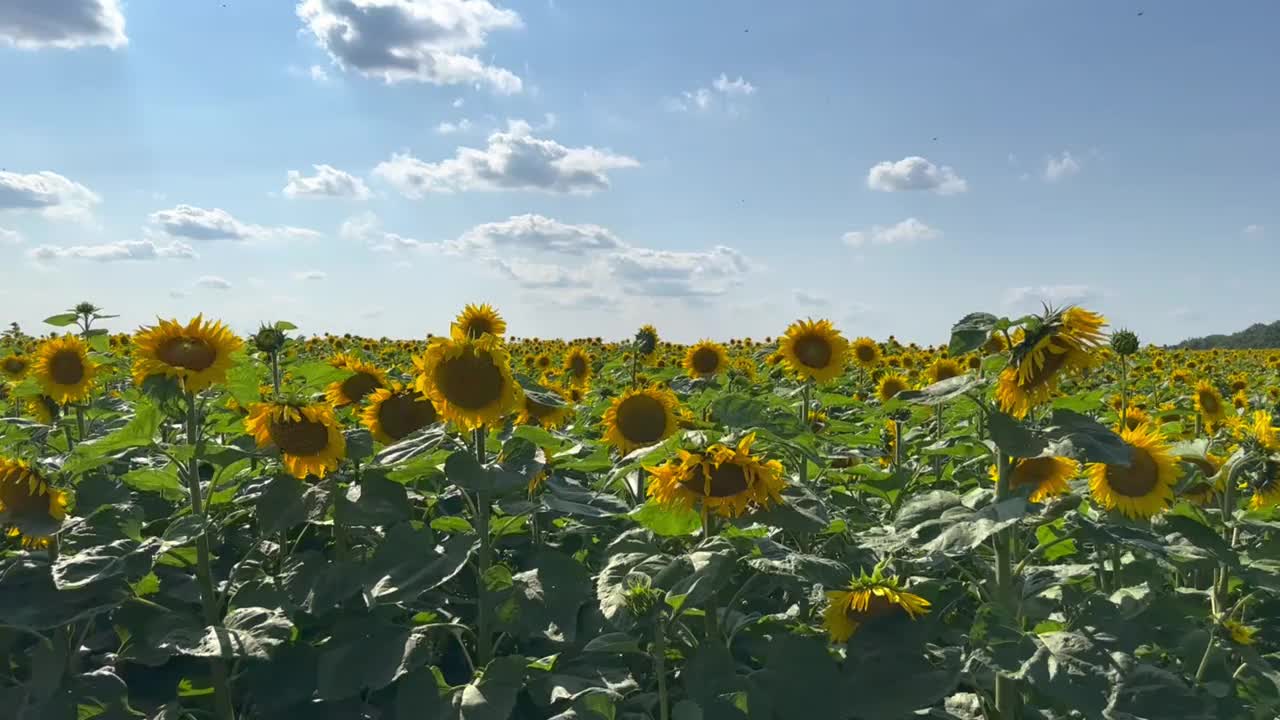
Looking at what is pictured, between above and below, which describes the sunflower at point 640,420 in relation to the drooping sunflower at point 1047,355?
below

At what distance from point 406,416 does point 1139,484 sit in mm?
3379

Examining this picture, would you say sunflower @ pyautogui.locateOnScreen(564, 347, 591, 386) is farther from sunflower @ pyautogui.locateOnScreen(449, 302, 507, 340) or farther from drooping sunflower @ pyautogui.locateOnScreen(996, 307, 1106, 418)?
drooping sunflower @ pyautogui.locateOnScreen(996, 307, 1106, 418)

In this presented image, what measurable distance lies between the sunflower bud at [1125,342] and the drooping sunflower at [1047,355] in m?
4.47

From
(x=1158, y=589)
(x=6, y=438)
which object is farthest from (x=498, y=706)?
(x=6, y=438)

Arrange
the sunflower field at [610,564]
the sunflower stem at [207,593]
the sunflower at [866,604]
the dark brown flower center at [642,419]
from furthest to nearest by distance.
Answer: the dark brown flower center at [642,419] → the sunflower stem at [207,593] → the sunflower at [866,604] → the sunflower field at [610,564]

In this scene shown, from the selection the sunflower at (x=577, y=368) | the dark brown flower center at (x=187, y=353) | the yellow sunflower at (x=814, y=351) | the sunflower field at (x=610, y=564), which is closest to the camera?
the sunflower field at (x=610, y=564)

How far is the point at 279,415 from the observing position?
366 centimetres

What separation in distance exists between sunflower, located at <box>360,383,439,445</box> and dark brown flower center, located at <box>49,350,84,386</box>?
10.3 ft

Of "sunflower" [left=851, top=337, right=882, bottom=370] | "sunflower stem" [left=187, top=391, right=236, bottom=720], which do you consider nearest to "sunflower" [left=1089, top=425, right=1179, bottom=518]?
"sunflower stem" [left=187, top=391, right=236, bottom=720]

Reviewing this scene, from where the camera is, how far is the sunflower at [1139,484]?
160 inches

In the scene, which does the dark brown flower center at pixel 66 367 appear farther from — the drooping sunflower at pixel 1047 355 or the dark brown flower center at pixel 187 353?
the drooping sunflower at pixel 1047 355

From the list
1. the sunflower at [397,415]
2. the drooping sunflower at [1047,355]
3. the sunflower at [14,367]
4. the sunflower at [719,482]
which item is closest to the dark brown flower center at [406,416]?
the sunflower at [397,415]

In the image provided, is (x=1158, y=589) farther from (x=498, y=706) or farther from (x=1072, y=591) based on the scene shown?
(x=498, y=706)

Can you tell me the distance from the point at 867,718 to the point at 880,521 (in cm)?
181
